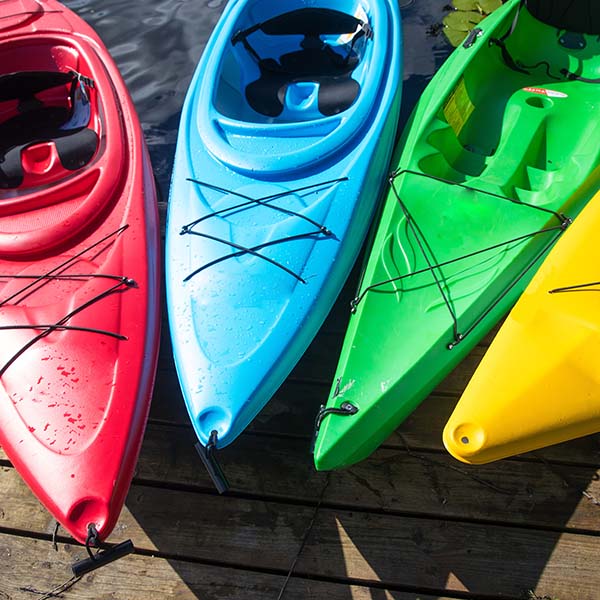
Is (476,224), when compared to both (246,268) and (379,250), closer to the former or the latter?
(379,250)

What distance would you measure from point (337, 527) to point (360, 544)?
0.09 m

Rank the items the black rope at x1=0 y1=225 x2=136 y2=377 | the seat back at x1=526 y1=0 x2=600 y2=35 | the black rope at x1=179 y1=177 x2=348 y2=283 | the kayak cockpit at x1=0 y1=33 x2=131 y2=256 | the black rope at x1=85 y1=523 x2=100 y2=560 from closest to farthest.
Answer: the black rope at x1=85 y1=523 x2=100 y2=560
the black rope at x1=0 y1=225 x2=136 y2=377
the black rope at x1=179 y1=177 x2=348 y2=283
the kayak cockpit at x1=0 y1=33 x2=131 y2=256
the seat back at x1=526 y1=0 x2=600 y2=35

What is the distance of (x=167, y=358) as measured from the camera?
2496 mm

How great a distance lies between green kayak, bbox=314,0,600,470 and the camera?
1.88 m

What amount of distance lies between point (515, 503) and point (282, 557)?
0.80 metres

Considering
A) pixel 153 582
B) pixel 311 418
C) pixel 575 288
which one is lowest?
pixel 153 582

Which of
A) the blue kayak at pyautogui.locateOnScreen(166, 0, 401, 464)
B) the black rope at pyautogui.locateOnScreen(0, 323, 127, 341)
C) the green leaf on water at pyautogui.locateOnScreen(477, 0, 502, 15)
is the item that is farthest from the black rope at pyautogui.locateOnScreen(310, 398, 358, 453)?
the green leaf on water at pyautogui.locateOnScreen(477, 0, 502, 15)

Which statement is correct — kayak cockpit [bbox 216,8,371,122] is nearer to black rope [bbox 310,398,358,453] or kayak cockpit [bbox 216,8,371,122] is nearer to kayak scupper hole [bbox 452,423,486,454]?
black rope [bbox 310,398,358,453]

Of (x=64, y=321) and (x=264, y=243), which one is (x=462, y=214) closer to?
(x=264, y=243)

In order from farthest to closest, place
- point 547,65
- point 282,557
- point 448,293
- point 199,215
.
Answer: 1. point 547,65
2. point 199,215
3. point 448,293
4. point 282,557

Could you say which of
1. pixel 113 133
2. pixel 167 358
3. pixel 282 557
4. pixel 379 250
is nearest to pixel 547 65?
pixel 379 250

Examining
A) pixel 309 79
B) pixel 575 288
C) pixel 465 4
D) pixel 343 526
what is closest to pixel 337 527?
pixel 343 526

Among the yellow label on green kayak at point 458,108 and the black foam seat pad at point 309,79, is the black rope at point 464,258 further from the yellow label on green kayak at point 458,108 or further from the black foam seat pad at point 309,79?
the black foam seat pad at point 309,79

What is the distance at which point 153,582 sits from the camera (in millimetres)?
1892
